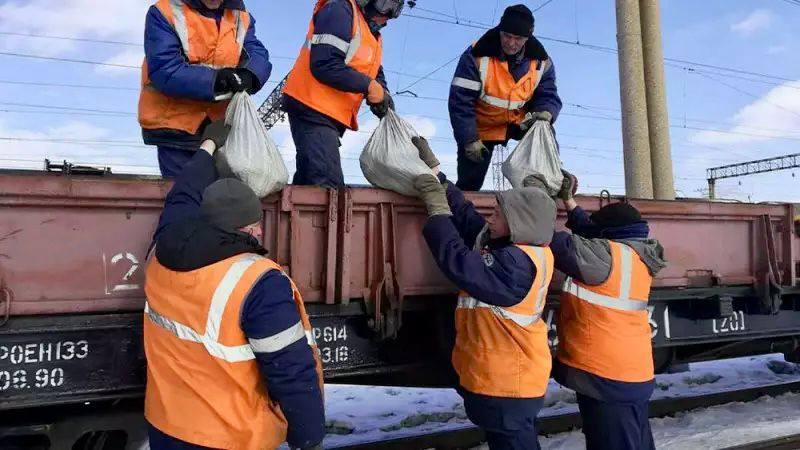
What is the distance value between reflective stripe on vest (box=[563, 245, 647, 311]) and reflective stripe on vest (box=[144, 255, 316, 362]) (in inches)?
69.6

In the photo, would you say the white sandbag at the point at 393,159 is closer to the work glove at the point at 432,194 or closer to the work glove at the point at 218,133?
the work glove at the point at 432,194

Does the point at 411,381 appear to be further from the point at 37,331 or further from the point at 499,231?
the point at 37,331

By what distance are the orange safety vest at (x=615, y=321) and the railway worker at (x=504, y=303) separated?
1.37 ft

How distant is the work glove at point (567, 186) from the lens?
356cm

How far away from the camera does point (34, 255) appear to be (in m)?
2.45

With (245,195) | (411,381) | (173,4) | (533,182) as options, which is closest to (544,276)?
(533,182)

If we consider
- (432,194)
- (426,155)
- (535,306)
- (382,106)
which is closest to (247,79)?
(382,106)

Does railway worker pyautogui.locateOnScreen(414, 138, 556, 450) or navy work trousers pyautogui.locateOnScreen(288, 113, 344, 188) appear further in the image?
navy work trousers pyautogui.locateOnScreen(288, 113, 344, 188)

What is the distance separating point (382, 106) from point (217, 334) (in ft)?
5.75

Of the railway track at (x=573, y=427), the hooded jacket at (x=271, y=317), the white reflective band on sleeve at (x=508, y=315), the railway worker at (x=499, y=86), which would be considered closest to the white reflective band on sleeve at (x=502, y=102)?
the railway worker at (x=499, y=86)

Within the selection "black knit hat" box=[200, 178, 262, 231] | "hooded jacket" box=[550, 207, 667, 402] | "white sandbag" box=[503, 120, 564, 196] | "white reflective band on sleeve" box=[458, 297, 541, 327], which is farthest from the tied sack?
"hooded jacket" box=[550, 207, 667, 402]

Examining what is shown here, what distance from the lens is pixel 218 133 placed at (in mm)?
2801

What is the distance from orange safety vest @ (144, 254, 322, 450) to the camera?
6.97 feet

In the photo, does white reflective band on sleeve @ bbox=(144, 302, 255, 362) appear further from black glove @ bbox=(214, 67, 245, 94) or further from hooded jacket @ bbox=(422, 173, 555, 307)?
black glove @ bbox=(214, 67, 245, 94)
